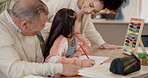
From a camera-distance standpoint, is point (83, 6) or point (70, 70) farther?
point (83, 6)

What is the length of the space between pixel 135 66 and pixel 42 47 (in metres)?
0.69

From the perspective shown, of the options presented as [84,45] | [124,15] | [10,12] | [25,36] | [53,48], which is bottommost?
[124,15]

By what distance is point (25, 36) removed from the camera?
4.27 ft

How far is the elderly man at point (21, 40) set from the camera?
1.11 meters

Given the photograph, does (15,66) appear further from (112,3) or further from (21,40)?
(112,3)

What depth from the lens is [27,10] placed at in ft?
3.85

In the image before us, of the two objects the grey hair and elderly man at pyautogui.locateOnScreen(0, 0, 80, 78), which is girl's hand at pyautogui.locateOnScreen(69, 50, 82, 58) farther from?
the grey hair

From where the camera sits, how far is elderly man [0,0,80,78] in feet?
3.63

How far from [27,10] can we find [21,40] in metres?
0.19

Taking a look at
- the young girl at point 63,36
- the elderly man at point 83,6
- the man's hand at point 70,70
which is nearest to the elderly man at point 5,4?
the elderly man at point 83,6

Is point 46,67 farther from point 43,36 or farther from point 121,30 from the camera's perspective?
point 121,30

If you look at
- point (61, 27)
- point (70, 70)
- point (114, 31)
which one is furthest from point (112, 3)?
point (114, 31)

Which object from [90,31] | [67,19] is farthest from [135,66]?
[90,31]

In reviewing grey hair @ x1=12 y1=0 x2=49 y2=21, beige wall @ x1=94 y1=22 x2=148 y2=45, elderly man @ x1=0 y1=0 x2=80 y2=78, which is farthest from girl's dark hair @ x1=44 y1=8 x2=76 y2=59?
beige wall @ x1=94 y1=22 x2=148 y2=45
